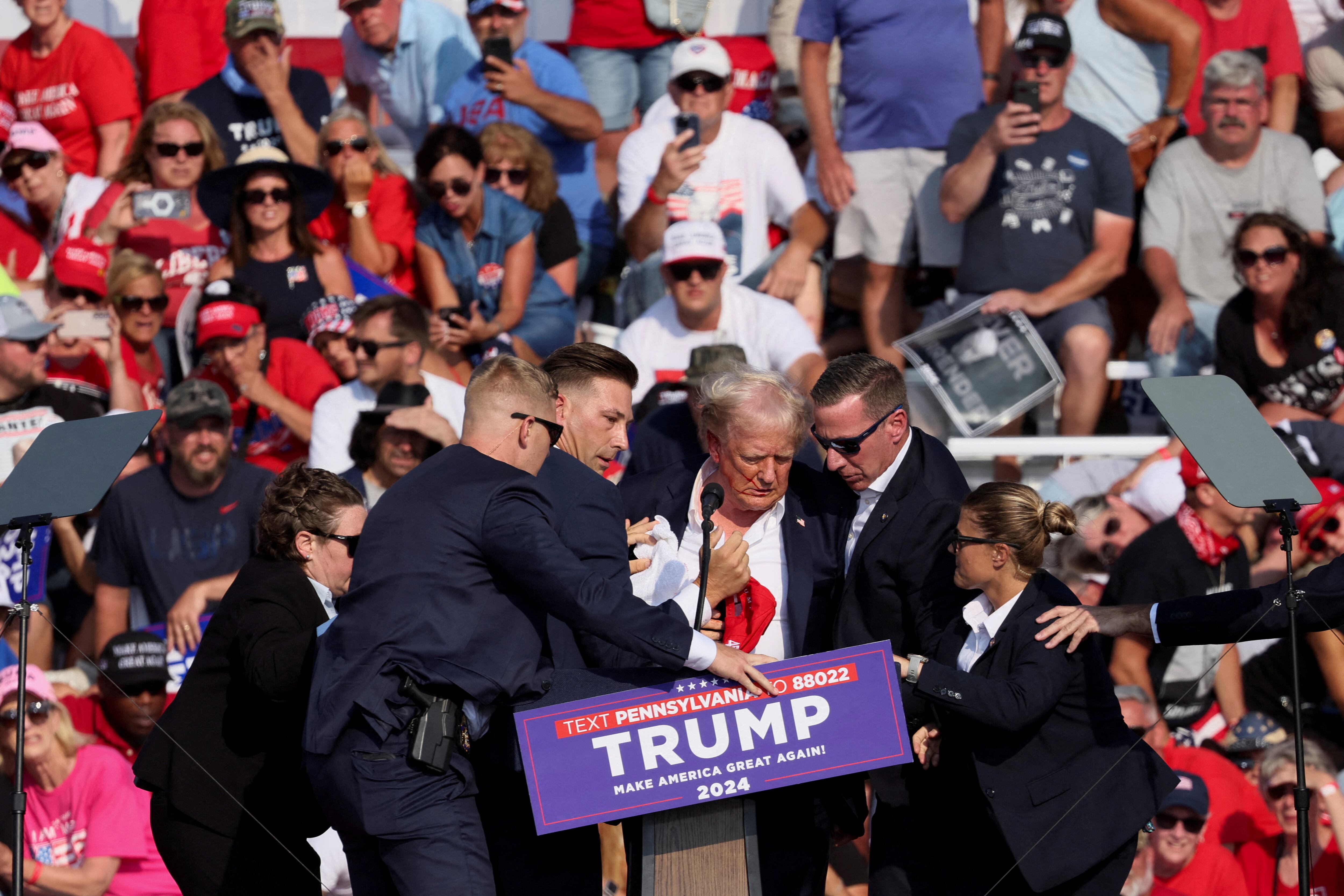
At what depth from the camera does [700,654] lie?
333 centimetres

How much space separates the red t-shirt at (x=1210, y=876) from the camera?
524cm

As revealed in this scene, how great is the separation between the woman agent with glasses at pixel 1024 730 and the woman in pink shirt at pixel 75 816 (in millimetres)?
2940

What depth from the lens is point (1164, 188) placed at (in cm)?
727

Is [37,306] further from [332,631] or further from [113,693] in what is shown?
[332,631]

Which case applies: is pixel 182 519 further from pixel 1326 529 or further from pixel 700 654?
pixel 1326 529

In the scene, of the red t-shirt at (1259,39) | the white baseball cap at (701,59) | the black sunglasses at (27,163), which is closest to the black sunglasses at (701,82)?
the white baseball cap at (701,59)

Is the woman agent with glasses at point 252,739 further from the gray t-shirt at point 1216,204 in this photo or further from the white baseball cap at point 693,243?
the gray t-shirt at point 1216,204

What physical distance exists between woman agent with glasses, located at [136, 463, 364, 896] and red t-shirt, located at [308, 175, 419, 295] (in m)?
3.48

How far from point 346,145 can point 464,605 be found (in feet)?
15.0

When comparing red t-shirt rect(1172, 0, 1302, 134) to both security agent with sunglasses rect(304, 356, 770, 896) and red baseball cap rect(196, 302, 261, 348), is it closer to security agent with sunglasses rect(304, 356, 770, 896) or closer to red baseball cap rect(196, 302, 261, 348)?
red baseball cap rect(196, 302, 261, 348)

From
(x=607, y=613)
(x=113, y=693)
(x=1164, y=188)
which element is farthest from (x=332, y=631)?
(x=1164, y=188)

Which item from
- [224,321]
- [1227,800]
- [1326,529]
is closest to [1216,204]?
[1326,529]

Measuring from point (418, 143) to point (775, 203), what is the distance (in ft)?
7.03

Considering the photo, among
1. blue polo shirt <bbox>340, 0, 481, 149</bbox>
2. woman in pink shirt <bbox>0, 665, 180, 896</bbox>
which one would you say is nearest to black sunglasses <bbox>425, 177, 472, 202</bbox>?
blue polo shirt <bbox>340, 0, 481, 149</bbox>
